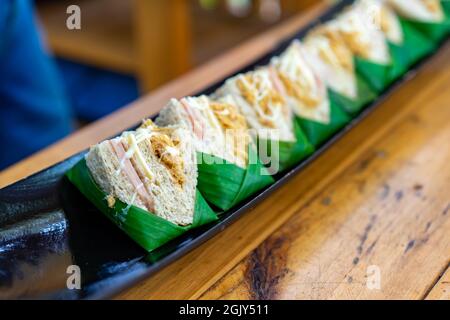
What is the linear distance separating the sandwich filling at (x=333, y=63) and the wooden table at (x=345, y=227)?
0.13 meters

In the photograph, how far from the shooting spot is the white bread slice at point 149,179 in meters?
1.08

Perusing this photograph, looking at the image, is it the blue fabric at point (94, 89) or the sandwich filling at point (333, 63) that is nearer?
the sandwich filling at point (333, 63)

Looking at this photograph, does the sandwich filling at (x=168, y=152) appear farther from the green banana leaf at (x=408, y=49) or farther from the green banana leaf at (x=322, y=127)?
the green banana leaf at (x=408, y=49)

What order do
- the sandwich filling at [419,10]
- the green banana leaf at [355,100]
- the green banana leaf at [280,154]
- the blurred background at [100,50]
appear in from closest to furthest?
the green banana leaf at [280,154]
the green banana leaf at [355,100]
the sandwich filling at [419,10]
the blurred background at [100,50]

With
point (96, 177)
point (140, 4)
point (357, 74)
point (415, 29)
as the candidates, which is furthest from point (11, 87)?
point (415, 29)

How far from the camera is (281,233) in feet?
3.93

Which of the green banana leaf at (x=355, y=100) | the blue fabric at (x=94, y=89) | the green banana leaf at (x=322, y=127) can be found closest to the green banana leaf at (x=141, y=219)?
the green banana leaf at (x=322, y=127)

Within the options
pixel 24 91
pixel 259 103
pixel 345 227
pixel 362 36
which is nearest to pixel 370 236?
pixel 345 227

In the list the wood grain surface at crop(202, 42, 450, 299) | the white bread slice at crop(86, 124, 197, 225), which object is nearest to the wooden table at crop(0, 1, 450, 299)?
the wood grain surface at crop(202, 42, 450, 299)

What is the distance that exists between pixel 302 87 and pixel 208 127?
333 mm

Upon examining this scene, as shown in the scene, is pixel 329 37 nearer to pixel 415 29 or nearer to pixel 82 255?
pixel 415 29

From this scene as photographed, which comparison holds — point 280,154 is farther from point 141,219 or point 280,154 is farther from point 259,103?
point 141,219
